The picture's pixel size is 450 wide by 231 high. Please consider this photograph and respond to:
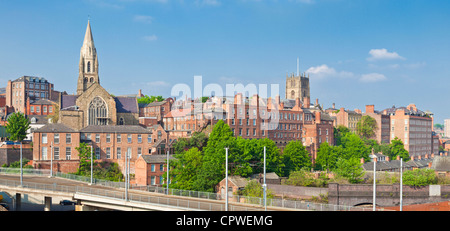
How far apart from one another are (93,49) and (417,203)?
291 feet

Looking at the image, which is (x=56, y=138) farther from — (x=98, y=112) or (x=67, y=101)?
(x=67, y=101)

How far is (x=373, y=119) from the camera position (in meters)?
145

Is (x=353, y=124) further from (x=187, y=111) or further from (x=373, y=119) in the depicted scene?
(x=187, y=111)

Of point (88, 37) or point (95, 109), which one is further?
point (88, 37)

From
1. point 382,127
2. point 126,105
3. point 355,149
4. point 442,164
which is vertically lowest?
point 442,164

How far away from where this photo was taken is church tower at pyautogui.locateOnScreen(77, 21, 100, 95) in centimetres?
11844

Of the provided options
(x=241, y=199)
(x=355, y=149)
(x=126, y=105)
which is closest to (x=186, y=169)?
(x=241, y=199)

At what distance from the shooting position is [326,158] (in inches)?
3686

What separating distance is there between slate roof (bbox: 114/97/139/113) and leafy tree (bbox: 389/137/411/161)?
69575 mm

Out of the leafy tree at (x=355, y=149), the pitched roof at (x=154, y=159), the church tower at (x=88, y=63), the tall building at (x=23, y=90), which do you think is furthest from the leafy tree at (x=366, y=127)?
the tall building at (x=23, y=90)

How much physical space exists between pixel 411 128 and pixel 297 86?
51709 mm

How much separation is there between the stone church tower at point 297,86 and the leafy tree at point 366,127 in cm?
4268

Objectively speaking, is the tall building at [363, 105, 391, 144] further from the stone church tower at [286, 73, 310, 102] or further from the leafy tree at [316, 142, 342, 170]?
the leafy tree at [316, 142, 342, 170]
